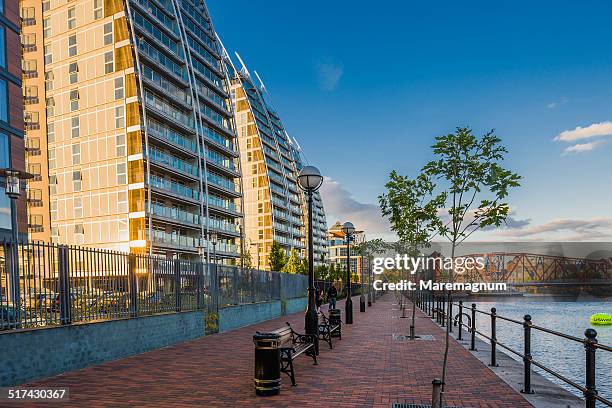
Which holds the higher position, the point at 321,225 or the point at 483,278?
the point at 321,225

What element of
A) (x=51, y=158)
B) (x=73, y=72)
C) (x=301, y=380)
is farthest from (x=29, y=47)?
(x=301, y=380)

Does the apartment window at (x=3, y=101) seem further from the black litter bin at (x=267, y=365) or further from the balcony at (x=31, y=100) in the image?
the black litter bin at (x=267, y=365)

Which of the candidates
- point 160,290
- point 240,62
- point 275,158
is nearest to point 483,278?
point 275,158

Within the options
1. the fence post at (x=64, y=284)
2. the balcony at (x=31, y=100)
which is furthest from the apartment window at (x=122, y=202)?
the fence post at (x=64, y=284)

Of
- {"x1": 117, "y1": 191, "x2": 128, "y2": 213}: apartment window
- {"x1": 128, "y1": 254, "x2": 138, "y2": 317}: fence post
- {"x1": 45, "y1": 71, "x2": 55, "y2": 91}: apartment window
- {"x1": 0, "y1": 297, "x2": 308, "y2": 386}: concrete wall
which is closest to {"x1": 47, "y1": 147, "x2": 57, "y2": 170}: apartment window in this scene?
{"x1": 45, "y1": 71, "x2": 55, "y2": 91}: apartment window

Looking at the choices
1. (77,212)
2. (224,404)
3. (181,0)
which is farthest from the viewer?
(181,0)

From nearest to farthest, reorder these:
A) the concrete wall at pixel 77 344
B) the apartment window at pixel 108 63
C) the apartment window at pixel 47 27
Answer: the concrete wall at pixel 77 344, the apartment window at pixel 108 63, the apartment window at pixel 47 27

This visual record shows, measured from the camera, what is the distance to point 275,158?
103125 mm

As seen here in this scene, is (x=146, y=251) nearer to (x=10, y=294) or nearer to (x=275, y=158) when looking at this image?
(x=10, y=294)

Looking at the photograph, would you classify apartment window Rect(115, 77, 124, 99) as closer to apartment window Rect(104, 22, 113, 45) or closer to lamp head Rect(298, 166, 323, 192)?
apartment window Rect(104, 22, 113, 45)

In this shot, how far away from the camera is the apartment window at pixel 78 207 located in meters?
50.4

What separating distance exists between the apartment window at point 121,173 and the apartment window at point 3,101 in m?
16.1

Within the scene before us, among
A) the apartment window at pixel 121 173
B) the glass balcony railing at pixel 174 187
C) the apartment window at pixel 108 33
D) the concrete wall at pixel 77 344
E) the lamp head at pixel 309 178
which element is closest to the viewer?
the concrete wall at pixel 77 344

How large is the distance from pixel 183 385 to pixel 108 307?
390 cm
